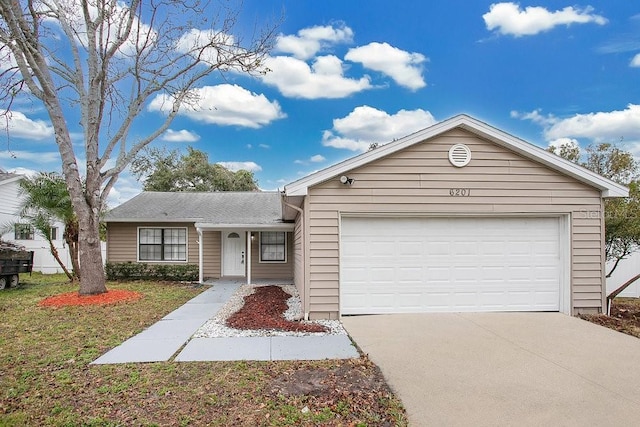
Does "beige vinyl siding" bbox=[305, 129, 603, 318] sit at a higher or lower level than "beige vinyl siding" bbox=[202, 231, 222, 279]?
higher

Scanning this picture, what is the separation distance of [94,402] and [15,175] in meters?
22.8

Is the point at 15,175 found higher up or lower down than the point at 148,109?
lower down

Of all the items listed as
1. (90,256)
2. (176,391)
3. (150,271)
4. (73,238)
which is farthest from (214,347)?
(73,238)

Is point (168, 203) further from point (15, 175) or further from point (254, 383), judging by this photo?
point (254, 383)

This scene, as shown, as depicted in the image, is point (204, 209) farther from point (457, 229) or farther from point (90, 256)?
point (457, 229)

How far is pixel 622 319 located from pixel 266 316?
23.4 feet

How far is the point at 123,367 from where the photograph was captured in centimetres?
485

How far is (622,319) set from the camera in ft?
25.1

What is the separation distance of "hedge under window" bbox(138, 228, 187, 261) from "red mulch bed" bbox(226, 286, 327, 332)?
19.2 ft

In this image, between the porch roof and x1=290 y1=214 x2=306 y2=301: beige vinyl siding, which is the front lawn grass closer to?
x1=290 y1=214 x2=306 y2=301: beige vinyl siding

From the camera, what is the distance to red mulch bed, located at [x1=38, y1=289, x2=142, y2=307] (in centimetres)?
958

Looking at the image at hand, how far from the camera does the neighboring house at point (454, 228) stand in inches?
292

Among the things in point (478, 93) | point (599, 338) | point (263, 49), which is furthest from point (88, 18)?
point (599, 338)

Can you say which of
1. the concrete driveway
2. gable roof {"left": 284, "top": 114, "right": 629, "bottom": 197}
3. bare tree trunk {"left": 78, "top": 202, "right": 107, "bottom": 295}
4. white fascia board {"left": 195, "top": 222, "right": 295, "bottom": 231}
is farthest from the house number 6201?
bare tree trunk {"left": 78, "top": 202, "right": 107, "bottom": 295}
